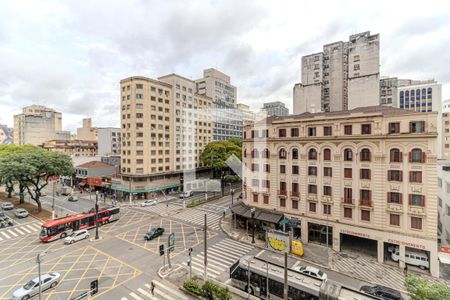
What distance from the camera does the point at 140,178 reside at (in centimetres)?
5472

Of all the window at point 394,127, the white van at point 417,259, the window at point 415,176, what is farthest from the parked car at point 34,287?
the window at point 394,127

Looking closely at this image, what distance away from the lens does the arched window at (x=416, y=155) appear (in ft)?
76.7

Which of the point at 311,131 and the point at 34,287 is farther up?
the point at 311,131

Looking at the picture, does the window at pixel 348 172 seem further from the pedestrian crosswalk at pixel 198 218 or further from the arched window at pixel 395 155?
the pedestrian crosswalk at pixel 198 218

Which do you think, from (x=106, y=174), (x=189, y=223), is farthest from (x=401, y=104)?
(x=106, y=174)

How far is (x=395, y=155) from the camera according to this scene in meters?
24.9

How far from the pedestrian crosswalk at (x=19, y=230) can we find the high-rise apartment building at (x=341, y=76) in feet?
208

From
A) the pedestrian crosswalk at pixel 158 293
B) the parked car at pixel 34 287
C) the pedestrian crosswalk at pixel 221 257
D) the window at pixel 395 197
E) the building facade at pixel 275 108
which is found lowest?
the pedestrian crosswalk at pixel 221 257

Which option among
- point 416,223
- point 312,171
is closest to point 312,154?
point 312,171

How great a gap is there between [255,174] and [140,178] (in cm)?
3280

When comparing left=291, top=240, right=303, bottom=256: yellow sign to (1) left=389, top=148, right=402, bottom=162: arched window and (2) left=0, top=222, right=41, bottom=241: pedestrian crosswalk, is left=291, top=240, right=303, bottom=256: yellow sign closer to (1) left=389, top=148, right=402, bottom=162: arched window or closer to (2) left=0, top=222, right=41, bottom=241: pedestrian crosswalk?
(1) left=389, top=148, right=402, bottom=162: arched window

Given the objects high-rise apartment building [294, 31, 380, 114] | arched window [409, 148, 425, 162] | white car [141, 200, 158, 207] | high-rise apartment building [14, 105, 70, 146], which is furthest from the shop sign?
high-rise apartment building [14, 105, 70, 146]

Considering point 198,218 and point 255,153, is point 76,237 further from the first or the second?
point 255,153

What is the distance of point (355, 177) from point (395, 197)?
4.42 m
